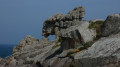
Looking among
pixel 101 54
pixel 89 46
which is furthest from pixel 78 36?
pixel 101 54

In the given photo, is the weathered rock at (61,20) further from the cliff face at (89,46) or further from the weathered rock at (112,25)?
the weathered rock at (112,25)

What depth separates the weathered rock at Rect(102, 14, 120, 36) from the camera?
3077 centimetres

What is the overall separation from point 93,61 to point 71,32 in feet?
31.1

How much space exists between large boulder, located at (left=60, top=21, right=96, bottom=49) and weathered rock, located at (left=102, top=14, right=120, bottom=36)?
2246mm

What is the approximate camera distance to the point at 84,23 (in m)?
35.3

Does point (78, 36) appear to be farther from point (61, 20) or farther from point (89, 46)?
point (61, 20)

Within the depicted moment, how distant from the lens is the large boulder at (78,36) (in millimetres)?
32394

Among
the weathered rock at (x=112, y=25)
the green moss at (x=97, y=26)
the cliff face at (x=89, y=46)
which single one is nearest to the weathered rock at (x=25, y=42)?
the cliff face at (x=89, y=46)

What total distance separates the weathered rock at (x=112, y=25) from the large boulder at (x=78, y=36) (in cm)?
225

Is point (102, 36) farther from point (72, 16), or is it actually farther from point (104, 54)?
point (72, 16)

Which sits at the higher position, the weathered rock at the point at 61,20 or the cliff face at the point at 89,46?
the weathered rock at the point at 61,20

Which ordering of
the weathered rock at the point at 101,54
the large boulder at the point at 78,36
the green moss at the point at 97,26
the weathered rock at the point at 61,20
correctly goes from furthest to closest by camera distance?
the weathered rock at the point at 61,20
the green moss at the point at 97,26
the large boulder at the point at 78,36
the weathered rock at the point at 101,54

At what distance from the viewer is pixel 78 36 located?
1293 inches

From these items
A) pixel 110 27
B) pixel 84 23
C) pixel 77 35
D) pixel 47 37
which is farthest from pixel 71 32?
pixel 47 37
